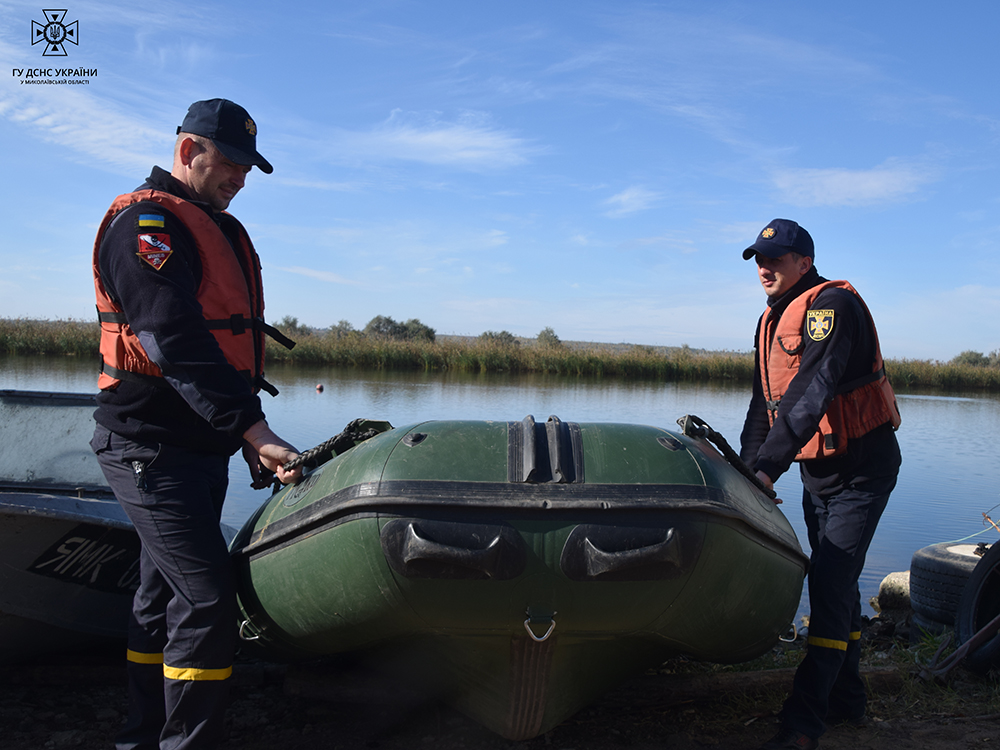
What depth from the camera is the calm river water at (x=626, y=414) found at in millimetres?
7496

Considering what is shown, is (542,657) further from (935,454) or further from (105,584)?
(935,454)

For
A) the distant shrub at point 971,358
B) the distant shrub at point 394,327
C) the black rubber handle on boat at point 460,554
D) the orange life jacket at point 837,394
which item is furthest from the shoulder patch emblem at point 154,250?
the distant shrub at point 971,358

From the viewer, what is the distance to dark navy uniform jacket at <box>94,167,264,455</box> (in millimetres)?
2227

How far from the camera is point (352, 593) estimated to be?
2281mm

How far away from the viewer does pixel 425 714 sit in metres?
3.06

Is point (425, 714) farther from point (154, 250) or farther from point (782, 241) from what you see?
point (782, 241)

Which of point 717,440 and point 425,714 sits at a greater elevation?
point 717,440

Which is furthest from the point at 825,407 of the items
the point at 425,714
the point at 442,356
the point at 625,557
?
the point at 442,356

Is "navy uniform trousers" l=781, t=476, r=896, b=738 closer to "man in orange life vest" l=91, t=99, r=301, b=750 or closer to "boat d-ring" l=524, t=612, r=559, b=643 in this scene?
"boat d-ring" l=524, t=612, r=559, b=643

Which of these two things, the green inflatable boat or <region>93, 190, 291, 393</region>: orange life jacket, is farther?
<region>93, 190, 291, 393</region>: orange life jacket

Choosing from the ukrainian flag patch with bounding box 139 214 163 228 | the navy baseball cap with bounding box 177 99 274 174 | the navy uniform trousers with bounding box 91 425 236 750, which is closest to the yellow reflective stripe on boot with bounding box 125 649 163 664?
the navy uniform trousers with bounding box 91 425 236 750

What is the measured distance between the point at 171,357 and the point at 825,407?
2269mm

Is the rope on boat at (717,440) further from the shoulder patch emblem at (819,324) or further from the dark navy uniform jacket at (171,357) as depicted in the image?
the dark navy uniform jacket at (171,357)

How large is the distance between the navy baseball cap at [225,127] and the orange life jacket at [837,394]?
215 cm
